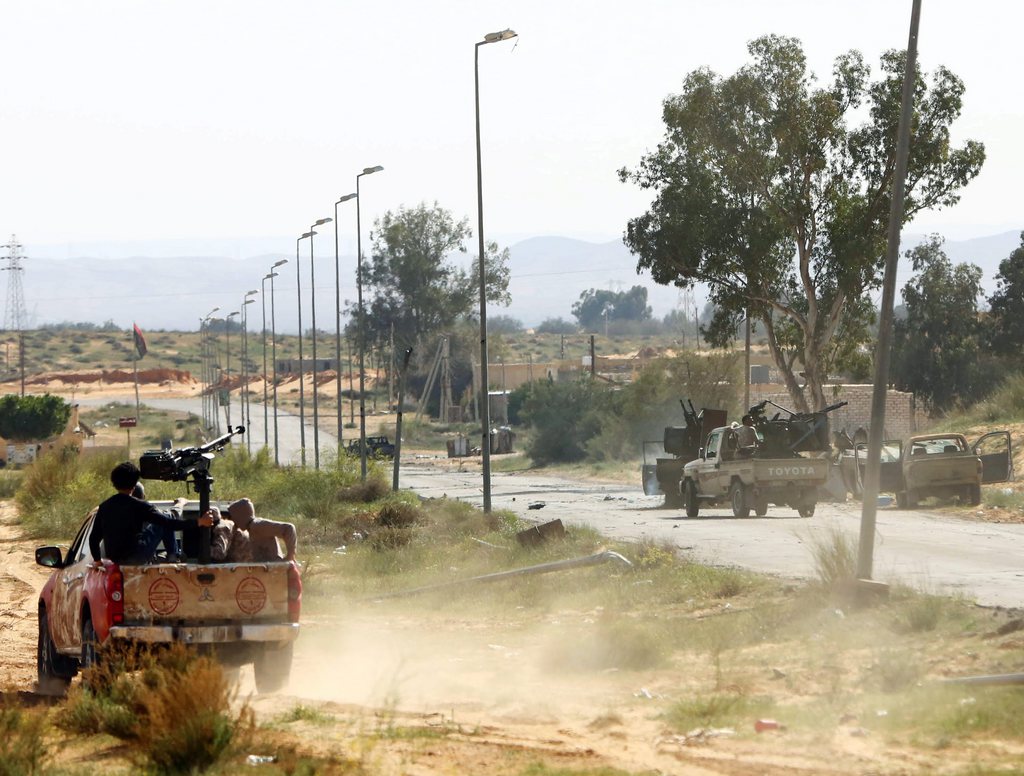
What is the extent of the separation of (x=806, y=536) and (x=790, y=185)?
2541cm

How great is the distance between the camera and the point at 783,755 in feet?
30.0

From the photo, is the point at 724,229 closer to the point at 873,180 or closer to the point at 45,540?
the point at 873,180

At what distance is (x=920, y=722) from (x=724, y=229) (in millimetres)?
40577

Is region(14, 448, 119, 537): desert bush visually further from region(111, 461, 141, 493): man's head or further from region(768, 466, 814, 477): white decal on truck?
region(111, 461, 141, 493): man's head

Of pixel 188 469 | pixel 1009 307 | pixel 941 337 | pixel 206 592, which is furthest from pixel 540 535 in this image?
pixel 941 337

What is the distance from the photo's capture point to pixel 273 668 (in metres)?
12.2

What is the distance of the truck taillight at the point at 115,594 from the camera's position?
1139 cm

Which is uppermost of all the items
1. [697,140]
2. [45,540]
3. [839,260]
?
[697,140]

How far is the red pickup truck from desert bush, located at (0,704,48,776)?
2044mm

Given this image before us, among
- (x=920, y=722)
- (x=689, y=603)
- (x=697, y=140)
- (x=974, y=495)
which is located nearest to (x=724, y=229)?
(x=697, y=140)

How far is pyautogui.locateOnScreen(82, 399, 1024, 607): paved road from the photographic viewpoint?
1827 centimetres

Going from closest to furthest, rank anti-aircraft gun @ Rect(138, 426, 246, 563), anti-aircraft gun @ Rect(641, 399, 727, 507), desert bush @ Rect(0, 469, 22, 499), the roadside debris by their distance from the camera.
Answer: anti-aircraft gun @ Rect(138, 426, 246, 563) → the roadside debris → anti-aircraft gun @ Rect(641, 399, 727, 507) → desert bush @ Rect(0, 469, 22, 499)

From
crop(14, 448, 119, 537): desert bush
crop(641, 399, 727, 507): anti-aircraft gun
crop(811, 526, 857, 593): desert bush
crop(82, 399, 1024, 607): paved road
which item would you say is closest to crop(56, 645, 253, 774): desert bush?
crop(811, 526, 857, 593): desert bush

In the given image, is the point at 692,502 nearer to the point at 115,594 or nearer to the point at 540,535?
the point at 540,535
